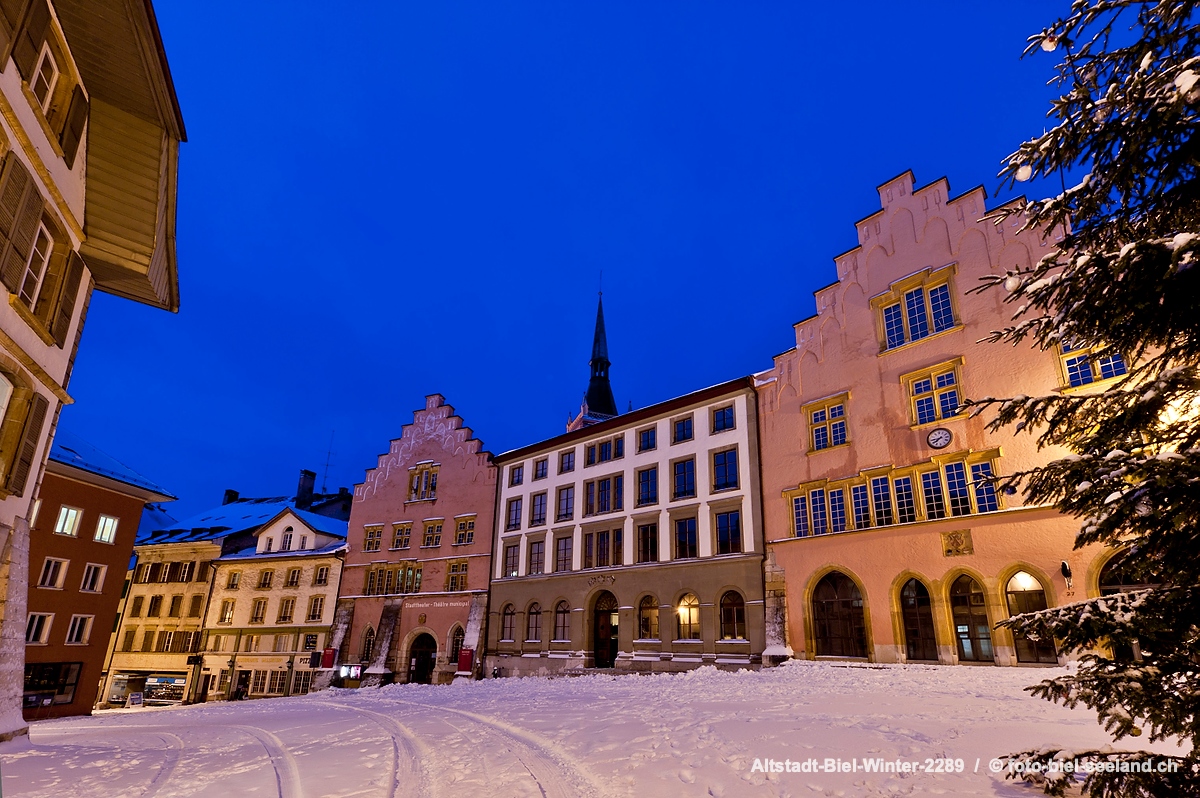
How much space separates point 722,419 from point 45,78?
83.8ft

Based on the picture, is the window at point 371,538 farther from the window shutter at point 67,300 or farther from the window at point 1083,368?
the window at point 1083,368

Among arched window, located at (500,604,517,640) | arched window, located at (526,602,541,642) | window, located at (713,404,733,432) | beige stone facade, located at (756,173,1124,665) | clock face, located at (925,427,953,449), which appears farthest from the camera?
arched window, located at (500,604,517,640)

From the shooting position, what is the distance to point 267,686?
138 ft

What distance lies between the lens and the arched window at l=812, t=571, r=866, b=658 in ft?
76.7

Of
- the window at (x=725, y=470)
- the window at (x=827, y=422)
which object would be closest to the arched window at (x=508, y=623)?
the window at (x=725, y=470)

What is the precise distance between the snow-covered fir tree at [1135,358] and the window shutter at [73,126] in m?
15.3

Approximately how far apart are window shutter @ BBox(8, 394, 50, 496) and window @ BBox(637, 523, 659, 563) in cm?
2398

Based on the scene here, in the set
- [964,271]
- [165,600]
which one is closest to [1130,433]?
[964,271]

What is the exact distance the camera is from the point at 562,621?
33.9 m

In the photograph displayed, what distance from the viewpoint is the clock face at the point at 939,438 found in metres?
22.5

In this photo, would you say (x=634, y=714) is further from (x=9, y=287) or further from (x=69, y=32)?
Answer: (x=69, y=32)

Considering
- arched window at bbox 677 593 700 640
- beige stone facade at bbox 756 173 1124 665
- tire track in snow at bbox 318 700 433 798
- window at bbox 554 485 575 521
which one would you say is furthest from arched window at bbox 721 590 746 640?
tire track in snow at bbox 318 700 433 798

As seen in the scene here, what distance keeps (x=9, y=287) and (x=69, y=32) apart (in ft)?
16.3

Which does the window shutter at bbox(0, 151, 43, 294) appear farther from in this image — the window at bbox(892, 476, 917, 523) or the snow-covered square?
the window at bbox(892, 476, 917, 523)
